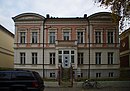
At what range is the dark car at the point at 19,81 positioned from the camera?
2045 centimetres

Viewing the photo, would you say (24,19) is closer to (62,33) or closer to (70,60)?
(62,33)

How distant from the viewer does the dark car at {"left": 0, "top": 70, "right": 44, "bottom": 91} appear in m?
20.5

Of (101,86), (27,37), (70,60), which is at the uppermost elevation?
(27,37)

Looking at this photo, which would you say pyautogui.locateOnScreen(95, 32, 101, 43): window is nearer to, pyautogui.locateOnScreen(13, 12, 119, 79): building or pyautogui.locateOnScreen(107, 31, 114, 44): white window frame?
pyautogui.locateOnScreen(13, 12, 119, 79): building

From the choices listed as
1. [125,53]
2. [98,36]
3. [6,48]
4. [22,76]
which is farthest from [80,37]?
[22,76]

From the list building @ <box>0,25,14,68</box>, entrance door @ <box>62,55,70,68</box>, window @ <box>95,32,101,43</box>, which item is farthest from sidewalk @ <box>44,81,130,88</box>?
building @ <box>0,25,14,68</box>

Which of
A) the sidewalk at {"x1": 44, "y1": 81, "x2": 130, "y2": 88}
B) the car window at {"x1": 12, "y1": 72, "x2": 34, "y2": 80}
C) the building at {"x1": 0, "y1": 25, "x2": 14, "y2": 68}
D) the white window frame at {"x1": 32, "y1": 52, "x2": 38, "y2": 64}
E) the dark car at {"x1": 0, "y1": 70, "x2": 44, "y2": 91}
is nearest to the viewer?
the dark car at {"x1": 0, "y1": 70, "x2": 44, "y2": 91}

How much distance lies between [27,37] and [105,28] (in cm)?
1437

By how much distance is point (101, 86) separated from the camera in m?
36.1

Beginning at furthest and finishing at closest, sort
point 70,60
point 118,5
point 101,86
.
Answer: point 70,60, point 101,86, point 118,5

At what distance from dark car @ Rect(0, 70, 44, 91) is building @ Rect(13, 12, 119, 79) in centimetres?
3194

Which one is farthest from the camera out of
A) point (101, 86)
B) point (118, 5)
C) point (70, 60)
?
point (70, 60)

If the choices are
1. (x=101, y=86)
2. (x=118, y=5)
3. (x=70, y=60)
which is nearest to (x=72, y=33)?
(x=70, y=60)

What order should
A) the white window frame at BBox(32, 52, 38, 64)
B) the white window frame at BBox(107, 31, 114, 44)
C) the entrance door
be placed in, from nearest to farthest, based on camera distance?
the entrance door, the white window frame at BBox(32, 52, 38, 64), the white window frame at BBox(107, 31, 114, 44)
